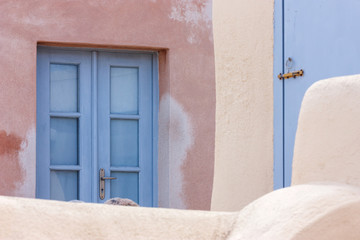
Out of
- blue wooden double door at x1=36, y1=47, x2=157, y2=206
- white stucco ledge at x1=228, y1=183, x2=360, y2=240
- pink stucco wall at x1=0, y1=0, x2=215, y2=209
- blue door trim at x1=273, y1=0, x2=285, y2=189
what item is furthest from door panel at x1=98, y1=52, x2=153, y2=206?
white stucco ledge at x1=228, y1=183, x2=360, y2=240

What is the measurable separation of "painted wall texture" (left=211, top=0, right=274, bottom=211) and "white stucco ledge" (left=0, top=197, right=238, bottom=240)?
7.22ft

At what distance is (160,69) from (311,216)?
4.11m

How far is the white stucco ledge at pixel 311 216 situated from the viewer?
2053mm

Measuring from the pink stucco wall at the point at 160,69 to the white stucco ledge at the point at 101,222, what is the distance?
3.40 metres

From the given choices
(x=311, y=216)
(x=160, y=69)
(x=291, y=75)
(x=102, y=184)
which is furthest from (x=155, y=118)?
(x=311, y=216)

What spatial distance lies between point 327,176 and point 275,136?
2049 mm

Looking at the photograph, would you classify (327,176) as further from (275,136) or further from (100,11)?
(100,11)

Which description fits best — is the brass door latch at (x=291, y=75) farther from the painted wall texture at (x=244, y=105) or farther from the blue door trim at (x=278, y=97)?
the painted wall texture at (x=244, y=105)

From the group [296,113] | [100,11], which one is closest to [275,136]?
[296,113]

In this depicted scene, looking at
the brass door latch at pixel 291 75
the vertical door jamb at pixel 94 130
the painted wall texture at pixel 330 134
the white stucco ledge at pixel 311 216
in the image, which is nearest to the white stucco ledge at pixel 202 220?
the white stucco ledge at pixel 311 216

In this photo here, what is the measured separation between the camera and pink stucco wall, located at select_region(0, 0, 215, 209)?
5.57 meters

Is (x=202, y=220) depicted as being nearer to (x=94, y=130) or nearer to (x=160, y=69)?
(x=94, y=130)

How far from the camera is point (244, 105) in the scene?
15.2ft

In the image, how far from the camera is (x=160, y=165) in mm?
6004
